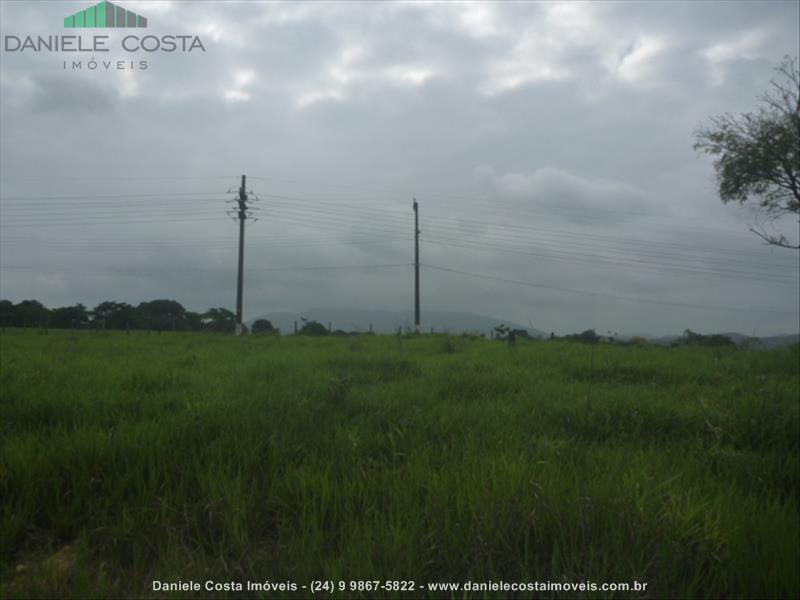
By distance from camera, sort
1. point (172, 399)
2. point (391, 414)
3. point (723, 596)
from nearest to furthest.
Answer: point (723, 596) < point (391, 414) < point (172, 399)

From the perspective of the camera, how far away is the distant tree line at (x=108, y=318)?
28203 mm

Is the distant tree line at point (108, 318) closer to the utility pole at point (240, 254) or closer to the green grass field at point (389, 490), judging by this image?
the utility pole at point (240, 254)

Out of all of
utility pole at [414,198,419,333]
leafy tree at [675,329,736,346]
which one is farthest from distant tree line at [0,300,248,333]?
leafy tree at [675,329,736,346]

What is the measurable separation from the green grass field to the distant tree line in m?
23.5

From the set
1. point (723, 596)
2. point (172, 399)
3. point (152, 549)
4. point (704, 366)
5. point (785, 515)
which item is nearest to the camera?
point (723, 596)

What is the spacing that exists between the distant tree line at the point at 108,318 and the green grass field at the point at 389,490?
23540mm

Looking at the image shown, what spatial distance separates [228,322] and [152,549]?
33.0 meters

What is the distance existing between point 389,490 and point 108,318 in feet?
121

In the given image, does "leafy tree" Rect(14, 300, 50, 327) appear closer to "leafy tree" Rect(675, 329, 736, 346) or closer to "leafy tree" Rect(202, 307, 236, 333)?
"leafy tree" Rect(202, 307, 236, 333)

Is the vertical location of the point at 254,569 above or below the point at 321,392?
below

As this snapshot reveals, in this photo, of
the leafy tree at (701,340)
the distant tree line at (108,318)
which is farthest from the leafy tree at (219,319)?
the leafy tree at (701,340)

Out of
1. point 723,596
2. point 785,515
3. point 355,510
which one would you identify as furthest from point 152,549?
point 785,515

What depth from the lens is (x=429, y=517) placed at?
7.71ft

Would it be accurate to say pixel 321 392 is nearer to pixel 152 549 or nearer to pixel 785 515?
pixel 152 549
